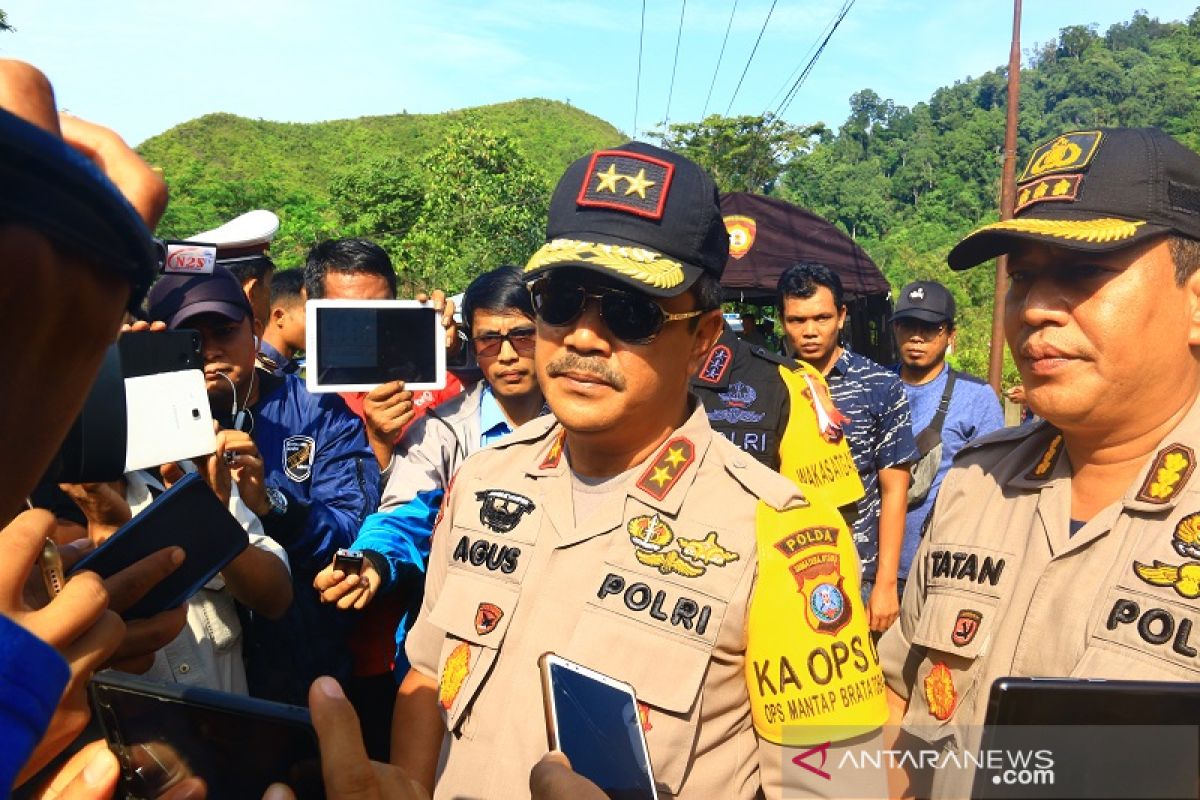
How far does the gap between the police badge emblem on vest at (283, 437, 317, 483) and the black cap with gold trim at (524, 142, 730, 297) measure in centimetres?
159

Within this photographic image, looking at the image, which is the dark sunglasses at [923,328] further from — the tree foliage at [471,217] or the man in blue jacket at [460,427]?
the tree foliage at [471,217]

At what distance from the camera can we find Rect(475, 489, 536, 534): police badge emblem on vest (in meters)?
2.10

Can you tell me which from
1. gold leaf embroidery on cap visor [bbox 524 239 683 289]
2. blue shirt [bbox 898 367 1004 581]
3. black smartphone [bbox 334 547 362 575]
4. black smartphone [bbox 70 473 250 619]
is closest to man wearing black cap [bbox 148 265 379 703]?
black smartphone [bbox 334 547 362 575]

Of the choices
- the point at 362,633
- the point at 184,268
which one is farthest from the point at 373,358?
the point at 362,633

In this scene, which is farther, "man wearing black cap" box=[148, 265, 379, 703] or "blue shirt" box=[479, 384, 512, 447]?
"blue shirt" box=[479, 384, 512, 447]

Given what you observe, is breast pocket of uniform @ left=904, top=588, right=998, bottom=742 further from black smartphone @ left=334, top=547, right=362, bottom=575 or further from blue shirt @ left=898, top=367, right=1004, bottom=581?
blue shirt @ left=898, top=367, right=1004, bottom=581

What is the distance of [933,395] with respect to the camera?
5426 millimetres

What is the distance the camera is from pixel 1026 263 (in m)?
1.92

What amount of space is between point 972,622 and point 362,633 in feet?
6.80

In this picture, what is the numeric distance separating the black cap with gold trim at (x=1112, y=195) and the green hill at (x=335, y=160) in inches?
360

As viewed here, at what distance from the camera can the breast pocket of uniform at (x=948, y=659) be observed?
1844mm

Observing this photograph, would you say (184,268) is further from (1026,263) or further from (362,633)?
(1026,263)

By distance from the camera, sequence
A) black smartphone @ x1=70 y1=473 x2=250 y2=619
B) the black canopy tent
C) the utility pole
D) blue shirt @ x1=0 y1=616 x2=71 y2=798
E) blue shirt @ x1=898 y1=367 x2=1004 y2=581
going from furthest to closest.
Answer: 1. the utility pole
2. the black canopy tent
3. blue shirt @ x1=898 y1=367 x2=1004 y2=581
4. black smartphone @ x1=70 y1=473 x2=250 y2=619
5. blue shirt @ x1=0 y1=616 x2=71 y2=798

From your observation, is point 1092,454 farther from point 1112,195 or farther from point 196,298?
point 196,298
